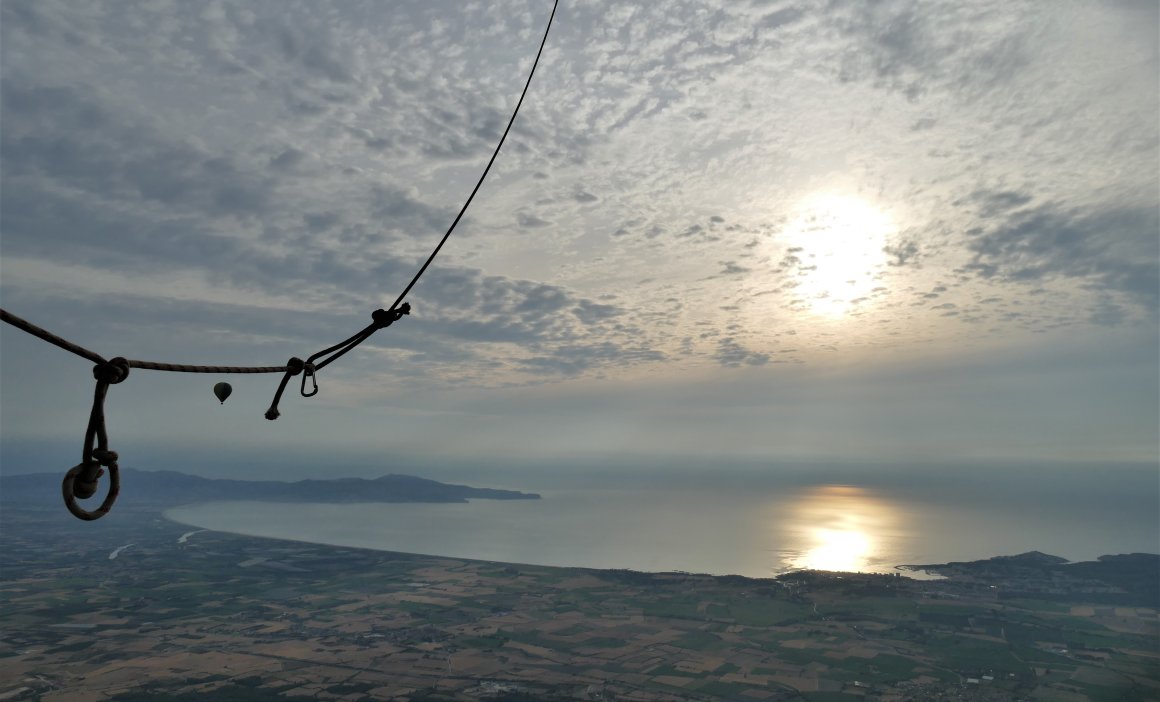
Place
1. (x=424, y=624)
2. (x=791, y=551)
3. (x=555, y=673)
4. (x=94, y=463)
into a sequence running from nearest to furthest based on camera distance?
(x=94, y=463) < (x=555, y=673) < (x=424, y=624) < (x=791, y=551)

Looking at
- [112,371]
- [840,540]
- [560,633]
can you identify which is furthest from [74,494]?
[840,540]

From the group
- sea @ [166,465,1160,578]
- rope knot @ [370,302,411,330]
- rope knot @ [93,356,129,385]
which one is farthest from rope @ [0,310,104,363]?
sea @ [166,465,1160,578]

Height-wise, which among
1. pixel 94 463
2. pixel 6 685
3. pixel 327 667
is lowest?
pixel 6 685

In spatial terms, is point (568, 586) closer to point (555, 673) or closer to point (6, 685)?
point (555, 673)

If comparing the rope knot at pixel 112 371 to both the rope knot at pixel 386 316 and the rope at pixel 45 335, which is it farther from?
the rope knot at pixel 386 316

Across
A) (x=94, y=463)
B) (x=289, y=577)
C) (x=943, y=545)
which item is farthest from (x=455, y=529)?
(x=94, y=463)

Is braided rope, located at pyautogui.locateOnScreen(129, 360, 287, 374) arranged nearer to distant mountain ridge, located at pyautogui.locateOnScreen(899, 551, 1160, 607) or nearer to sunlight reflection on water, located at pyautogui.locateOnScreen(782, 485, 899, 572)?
distant mountain ridge, located at pyautogui.locateOnScreen(899, 551, 1160, 607)
